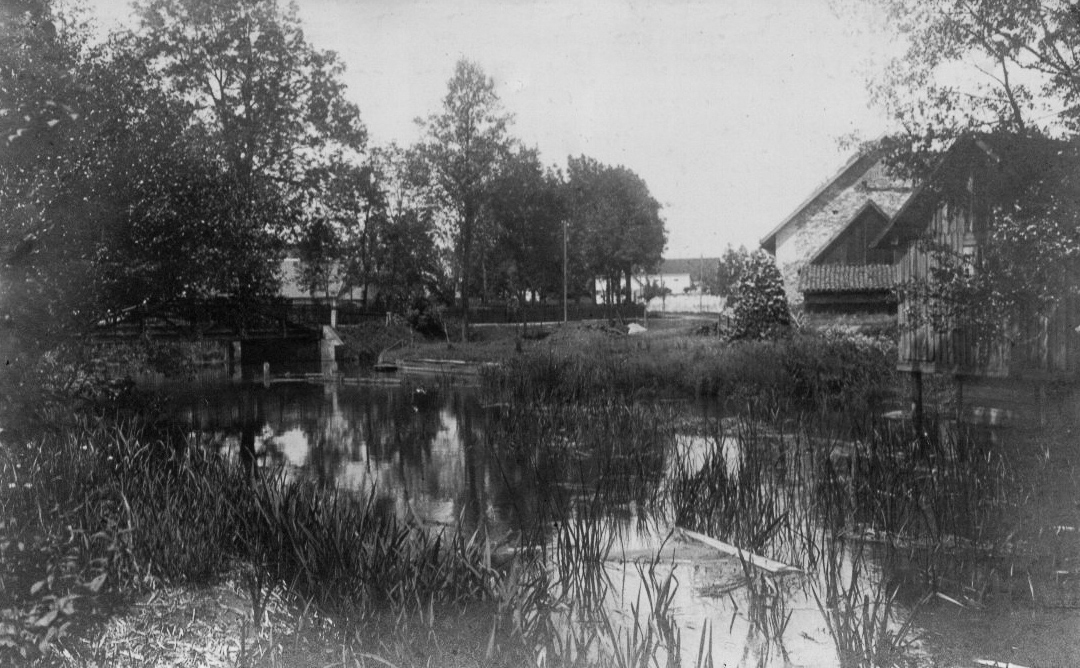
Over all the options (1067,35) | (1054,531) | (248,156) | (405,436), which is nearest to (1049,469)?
(1054,531)

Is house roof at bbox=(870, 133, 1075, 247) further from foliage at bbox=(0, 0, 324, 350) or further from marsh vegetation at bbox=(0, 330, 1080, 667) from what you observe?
foliage at bbox=(0, 0, 324, 350)

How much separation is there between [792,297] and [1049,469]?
27.0 m

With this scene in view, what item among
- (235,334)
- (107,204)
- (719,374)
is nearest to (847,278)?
(719,374)

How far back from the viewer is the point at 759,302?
25688 millimetres

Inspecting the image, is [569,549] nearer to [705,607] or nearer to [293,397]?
[705,607]

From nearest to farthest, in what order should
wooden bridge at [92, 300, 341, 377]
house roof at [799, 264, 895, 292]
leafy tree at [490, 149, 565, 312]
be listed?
wooden bridge at [92, 300, 341, 377] → leafy tree at [490, 149, 565, 312] → house roof at [799, 264, 895, 292]

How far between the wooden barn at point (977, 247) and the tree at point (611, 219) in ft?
23.3

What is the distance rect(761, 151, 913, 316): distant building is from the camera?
29391 mm

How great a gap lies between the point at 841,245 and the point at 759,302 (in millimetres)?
8425

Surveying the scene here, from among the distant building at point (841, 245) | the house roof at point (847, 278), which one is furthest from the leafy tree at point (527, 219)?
the distant building at point (841, 245)

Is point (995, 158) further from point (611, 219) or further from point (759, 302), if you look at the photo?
point (611, 219)

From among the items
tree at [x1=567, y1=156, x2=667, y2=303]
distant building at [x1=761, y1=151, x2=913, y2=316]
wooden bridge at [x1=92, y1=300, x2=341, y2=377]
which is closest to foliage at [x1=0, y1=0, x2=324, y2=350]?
wooden bridge at [x1=92, y1=300, x2=341, y2=377]

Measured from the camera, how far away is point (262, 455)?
Result: 11.9 m

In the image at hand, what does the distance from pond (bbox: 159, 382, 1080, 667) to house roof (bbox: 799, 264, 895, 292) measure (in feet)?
60.6
